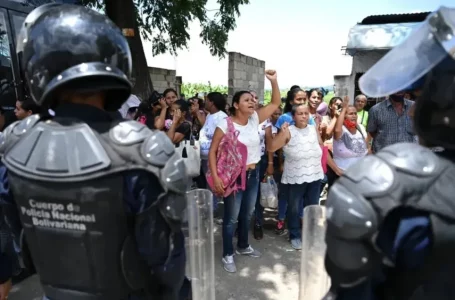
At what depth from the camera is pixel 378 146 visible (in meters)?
4.21

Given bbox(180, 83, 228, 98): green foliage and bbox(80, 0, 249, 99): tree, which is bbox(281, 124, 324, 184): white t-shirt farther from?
bbox(180, 83, 228, 98): green foliage

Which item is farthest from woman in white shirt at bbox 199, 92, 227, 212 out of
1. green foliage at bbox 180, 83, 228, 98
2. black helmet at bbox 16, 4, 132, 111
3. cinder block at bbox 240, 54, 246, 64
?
green foliage at bbox 180, 83, 228, 98

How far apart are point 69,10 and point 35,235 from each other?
786 millimetres

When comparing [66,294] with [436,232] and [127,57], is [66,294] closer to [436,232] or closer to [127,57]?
[127,57]

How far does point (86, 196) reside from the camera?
117 cm

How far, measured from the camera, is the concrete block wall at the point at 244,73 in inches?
316

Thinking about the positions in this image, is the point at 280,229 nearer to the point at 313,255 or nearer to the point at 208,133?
the point at 208,133

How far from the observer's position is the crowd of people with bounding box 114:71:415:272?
11.1 ft

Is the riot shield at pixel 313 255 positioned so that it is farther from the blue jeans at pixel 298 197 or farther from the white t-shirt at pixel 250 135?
the blue jeans at pixel 298 197

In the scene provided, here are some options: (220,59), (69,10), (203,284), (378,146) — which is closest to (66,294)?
(69,10)

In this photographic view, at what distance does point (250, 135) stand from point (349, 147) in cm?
134

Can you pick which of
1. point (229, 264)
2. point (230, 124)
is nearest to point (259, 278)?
point (229, 264)

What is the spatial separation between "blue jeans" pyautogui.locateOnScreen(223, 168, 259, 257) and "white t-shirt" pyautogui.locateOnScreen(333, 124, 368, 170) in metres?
1.11

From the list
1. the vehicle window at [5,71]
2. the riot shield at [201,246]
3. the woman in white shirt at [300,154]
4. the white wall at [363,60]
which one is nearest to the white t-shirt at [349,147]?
the woman in white shirt at [300,154]
